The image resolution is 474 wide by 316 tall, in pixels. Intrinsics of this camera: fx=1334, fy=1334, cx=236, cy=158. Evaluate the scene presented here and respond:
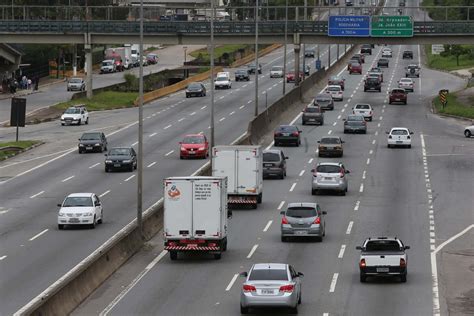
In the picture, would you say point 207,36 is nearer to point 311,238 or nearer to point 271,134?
point 271,134

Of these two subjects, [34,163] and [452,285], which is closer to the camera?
[452,285]

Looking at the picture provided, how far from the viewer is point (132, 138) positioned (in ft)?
291

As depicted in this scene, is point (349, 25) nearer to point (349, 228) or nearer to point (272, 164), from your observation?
point (272, 164)

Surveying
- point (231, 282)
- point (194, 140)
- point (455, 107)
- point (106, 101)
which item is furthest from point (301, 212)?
point (106, 101)

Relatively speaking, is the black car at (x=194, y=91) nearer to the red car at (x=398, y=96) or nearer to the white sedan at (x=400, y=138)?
the red car at (x=398, y=96)

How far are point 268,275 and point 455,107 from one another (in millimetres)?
77251

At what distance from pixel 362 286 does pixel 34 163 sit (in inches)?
1579

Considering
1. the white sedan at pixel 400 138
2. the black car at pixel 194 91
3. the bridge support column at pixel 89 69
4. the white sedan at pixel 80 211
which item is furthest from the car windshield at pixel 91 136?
the black car at pixel 194 91

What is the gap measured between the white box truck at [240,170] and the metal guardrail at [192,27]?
60.0m

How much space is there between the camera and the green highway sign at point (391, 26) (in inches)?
4545

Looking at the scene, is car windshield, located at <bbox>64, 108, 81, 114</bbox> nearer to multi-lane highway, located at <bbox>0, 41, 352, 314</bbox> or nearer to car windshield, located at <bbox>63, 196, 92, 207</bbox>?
multi-lane highway, located at <bbox>0, 41, 352, 314</bbox>

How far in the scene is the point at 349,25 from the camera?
117000 mm

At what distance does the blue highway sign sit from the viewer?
116188 millimetres

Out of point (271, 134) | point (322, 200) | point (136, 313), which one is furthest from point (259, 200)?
point (271, 134)
